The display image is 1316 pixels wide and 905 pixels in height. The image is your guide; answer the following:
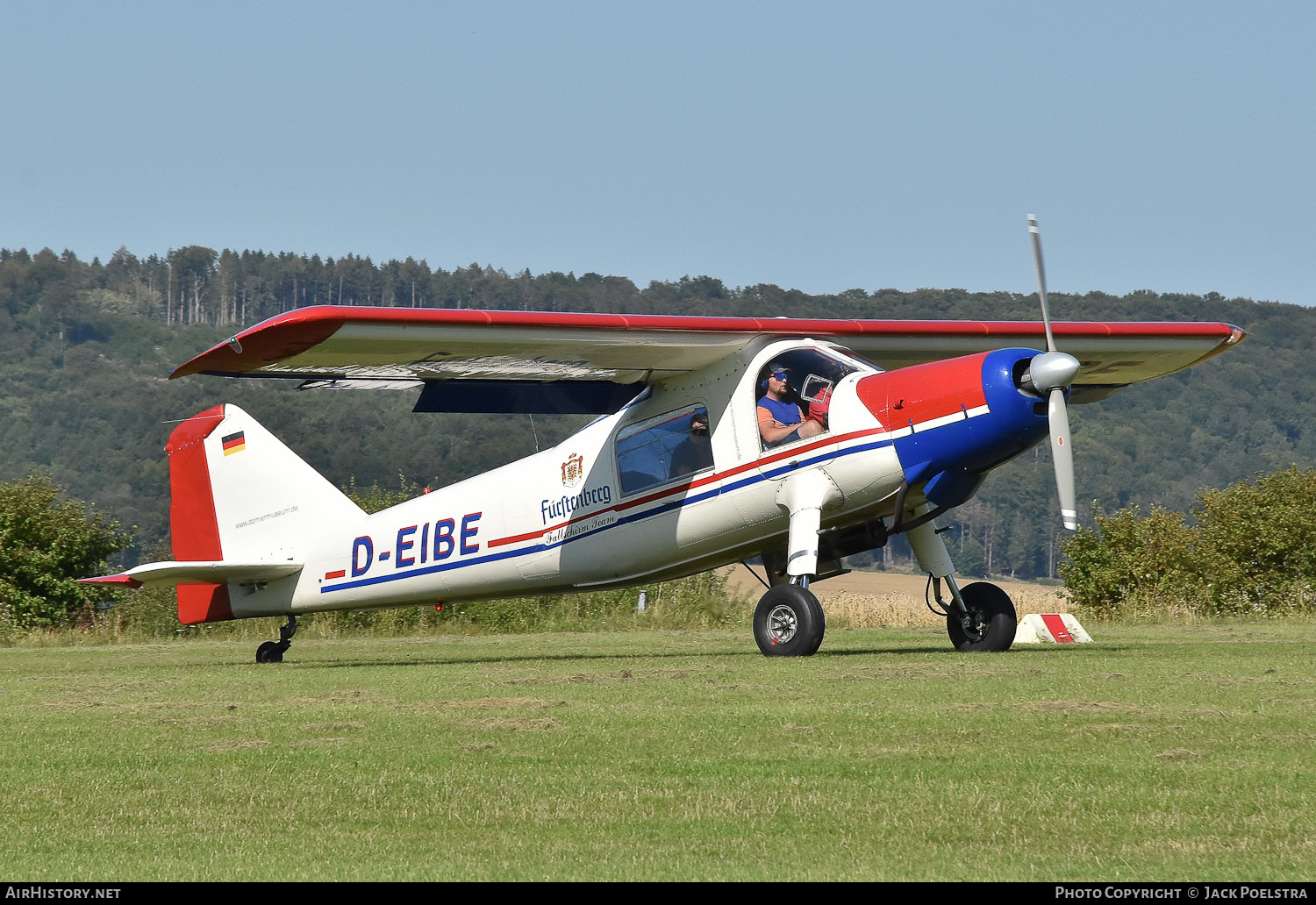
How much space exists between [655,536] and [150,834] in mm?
9213

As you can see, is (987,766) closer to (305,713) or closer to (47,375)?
(305,713)

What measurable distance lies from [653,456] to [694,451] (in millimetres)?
556

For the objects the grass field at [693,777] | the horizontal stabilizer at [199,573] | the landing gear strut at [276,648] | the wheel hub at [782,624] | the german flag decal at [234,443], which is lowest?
the grass field at [693,777]

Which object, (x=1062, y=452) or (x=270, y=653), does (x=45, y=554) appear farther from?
(x=1062, y=452)

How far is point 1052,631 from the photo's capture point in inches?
617

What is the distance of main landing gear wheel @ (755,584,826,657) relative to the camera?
12.8 meters

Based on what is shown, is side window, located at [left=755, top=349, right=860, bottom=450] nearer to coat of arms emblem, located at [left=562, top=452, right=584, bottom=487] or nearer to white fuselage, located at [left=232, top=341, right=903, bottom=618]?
white fuselage, located at [left=232, top=341, right=903, bottom=618]

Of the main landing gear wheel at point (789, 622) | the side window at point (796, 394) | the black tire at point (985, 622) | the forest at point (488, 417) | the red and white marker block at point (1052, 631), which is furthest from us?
the forest at point (488, 417)

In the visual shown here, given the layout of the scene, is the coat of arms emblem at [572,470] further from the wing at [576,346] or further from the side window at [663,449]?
the wing at [576,346]

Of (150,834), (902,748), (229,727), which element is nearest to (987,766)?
(902,748)

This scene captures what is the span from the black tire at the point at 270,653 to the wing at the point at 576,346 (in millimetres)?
3654

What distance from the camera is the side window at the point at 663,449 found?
560 inches

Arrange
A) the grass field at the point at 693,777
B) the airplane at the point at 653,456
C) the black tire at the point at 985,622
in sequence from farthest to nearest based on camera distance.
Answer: the black tire at the point at 985,622, the airplane at the point at 653,456, the grass field at the point at 693,777

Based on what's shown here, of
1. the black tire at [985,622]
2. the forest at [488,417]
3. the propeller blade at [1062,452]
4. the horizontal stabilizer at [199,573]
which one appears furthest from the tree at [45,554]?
the forest at [488,417]
